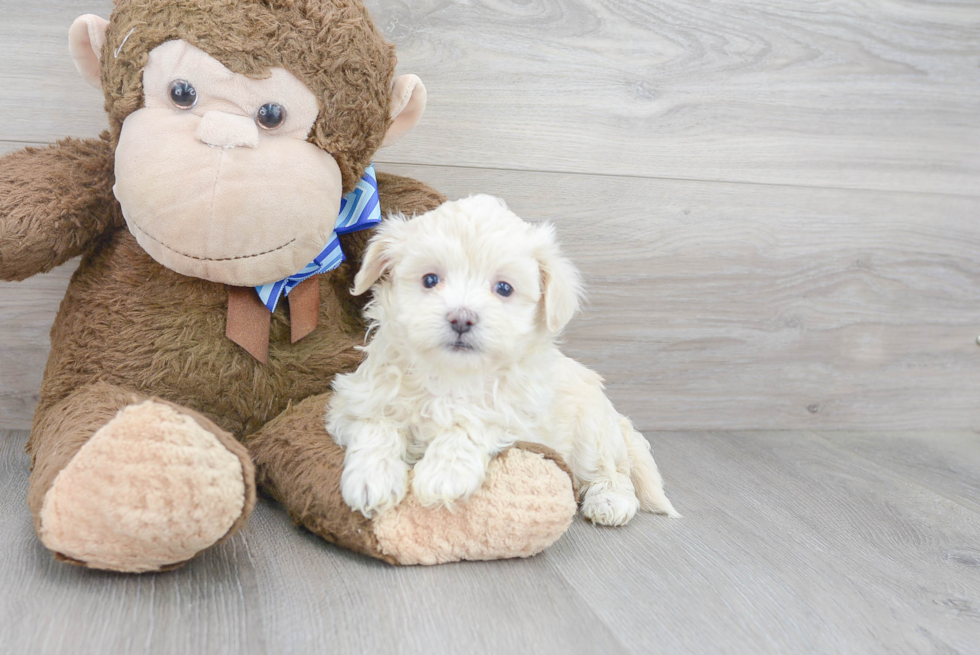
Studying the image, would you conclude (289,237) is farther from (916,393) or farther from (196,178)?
(916,393)

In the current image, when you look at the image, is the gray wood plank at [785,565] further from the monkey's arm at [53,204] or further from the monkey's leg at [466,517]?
the monkey's arm at [53,204]

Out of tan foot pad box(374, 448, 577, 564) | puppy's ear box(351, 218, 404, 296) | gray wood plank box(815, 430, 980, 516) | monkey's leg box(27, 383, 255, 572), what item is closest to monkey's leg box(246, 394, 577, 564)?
tan foot pad box(374, 448, 577, 564)

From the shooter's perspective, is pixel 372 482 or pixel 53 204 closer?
pixel 372 482

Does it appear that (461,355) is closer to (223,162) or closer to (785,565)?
(223,162)

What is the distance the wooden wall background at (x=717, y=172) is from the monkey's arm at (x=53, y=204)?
248mm

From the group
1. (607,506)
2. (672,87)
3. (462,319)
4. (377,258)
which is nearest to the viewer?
(462,319)

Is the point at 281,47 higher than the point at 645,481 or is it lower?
higher

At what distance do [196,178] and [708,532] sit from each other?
884 mm

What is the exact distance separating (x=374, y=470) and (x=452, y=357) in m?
0.17

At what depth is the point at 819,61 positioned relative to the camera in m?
1.59

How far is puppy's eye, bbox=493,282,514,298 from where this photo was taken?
99 centimetres

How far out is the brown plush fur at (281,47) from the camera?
997 millimetres

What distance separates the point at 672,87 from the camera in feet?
5.02

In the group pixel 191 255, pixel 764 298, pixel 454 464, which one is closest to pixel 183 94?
pixel 191 255
